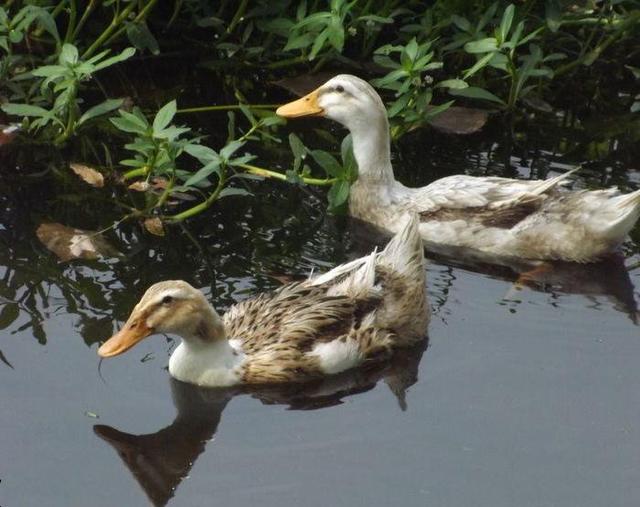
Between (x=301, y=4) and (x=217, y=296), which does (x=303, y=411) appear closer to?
(x=217, y=296)

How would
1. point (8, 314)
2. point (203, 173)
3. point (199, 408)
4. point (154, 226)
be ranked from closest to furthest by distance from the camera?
point (199, 408), point (8, 314), point (203, 173), point (154, 226)

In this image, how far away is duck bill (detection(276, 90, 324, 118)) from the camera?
938 cm

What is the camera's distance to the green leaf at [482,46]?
9.35 m

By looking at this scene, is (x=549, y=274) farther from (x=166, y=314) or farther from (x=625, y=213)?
(x=166, y=314)

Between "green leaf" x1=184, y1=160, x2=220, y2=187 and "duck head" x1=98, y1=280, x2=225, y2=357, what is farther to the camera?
"green leaf" x1=184, y1=160, x2=220, y2=187

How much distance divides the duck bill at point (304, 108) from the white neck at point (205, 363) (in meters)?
2.61

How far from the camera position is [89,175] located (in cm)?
914

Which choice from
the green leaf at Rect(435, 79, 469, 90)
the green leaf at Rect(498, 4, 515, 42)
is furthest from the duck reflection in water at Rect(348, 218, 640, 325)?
the green leaf at Rect(498, 4, 515, 42)

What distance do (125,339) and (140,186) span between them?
84.0 inches

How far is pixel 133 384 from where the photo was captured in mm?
7004

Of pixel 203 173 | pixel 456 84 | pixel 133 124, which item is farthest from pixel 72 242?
pixel 456 84

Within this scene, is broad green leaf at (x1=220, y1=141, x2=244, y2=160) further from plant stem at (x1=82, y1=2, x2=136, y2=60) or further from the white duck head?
plant stem at (x1=82, y1=2, x2=136, y2=60)

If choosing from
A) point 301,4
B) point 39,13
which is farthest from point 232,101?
point 39,13

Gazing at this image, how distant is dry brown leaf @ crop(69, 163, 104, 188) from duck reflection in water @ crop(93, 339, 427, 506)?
234 cm
